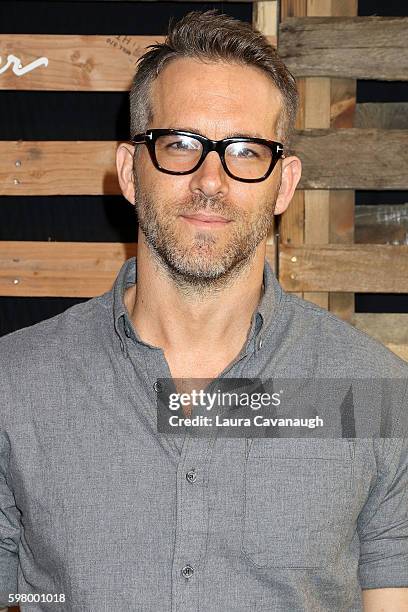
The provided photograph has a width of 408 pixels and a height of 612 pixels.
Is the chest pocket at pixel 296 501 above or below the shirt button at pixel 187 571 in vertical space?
above

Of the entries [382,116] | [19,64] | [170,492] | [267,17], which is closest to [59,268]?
[19,64]

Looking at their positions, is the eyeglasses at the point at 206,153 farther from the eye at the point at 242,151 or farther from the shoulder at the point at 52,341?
the shoulder at the point at 52,341

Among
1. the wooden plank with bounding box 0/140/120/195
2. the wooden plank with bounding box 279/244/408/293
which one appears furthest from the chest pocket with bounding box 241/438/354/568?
the wooden plank with bounding box 0/140/120/195

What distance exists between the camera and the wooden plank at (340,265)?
8.59ft

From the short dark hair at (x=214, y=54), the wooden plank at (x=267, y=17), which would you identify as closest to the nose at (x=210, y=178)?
the short dark hair at (x=214, y=54)

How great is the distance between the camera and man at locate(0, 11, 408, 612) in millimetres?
1565

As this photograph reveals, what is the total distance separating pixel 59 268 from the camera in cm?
269

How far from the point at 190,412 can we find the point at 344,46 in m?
1.36

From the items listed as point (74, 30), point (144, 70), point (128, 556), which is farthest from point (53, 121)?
point (128, 556)

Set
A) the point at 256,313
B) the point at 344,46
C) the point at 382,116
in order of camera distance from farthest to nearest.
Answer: the point at 382,116 → the point at 344,46 → the point at 256,313

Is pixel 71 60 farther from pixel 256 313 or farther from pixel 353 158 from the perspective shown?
pixel 256 313

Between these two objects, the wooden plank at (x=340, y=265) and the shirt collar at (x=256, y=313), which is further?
the wooden plank at (x=340, y=265)

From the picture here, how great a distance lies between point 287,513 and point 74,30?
1.68 metres

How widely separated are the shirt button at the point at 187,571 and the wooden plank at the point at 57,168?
142 cm
